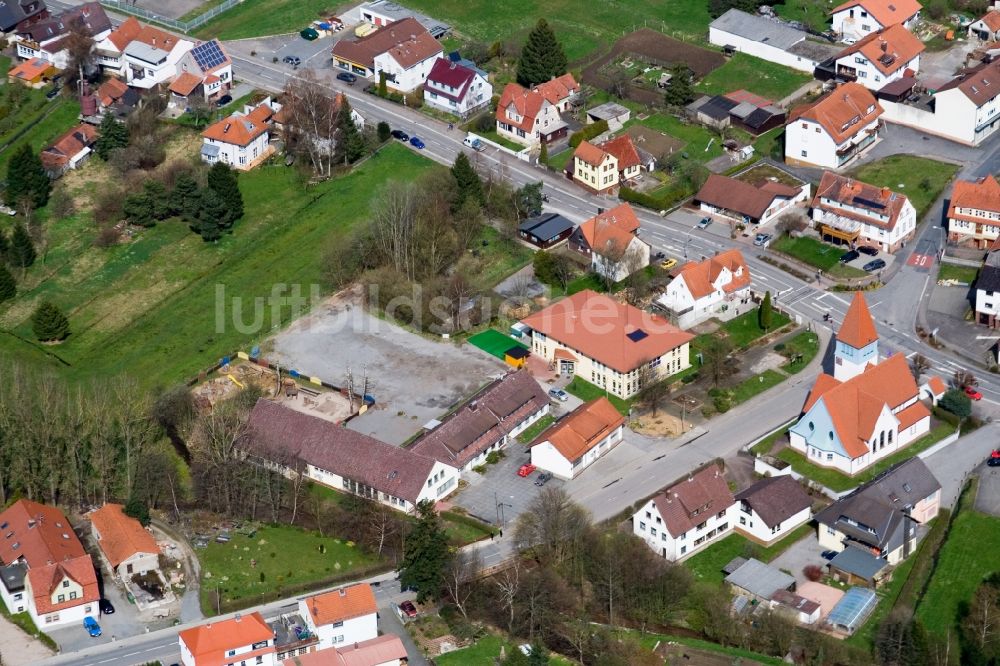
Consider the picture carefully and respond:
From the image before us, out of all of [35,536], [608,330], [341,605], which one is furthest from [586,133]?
[35,536]

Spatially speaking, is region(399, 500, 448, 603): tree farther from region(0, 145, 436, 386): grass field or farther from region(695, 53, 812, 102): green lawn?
region(695, 53, 812, 102): green lawn

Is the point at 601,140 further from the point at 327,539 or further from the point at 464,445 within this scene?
the point at 327,539

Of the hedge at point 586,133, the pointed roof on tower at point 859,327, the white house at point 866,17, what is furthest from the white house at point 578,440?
the white house at point 866,17

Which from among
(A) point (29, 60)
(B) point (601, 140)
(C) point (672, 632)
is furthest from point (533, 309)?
(A) point (29, 60)

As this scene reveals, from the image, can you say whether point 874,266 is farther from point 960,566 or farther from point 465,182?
point 960,566

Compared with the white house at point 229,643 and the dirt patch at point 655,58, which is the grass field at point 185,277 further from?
the white house at point 229,643
